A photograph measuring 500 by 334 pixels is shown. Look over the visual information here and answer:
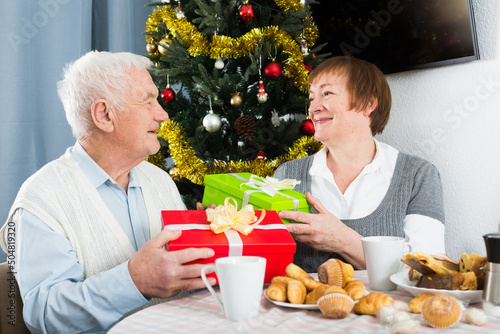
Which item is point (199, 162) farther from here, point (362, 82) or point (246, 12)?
point (362, 82)

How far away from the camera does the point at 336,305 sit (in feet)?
2.36

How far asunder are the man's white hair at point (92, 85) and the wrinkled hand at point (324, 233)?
0.55 metres

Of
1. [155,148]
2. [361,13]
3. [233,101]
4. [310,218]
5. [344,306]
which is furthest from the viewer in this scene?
[361,13]

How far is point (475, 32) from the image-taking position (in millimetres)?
1623

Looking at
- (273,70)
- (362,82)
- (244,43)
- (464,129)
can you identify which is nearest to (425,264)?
(362,82)

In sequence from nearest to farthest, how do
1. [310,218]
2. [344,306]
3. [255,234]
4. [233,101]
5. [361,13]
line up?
[344,306] < [255,234] < [310,218] < [233,101] < [361,13]

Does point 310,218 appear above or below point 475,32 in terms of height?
below

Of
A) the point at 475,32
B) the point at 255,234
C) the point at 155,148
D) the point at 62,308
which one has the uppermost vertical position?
the point at 475,32

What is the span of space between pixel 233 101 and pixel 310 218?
32.0 inches

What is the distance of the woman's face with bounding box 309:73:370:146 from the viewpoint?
5.07ft

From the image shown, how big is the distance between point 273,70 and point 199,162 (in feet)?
1.56

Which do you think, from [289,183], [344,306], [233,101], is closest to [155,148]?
[289,183]

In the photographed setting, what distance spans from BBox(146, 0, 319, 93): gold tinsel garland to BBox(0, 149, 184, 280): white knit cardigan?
2.77 feet

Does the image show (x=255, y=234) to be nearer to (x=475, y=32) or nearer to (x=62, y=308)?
(x=62, y=308)
